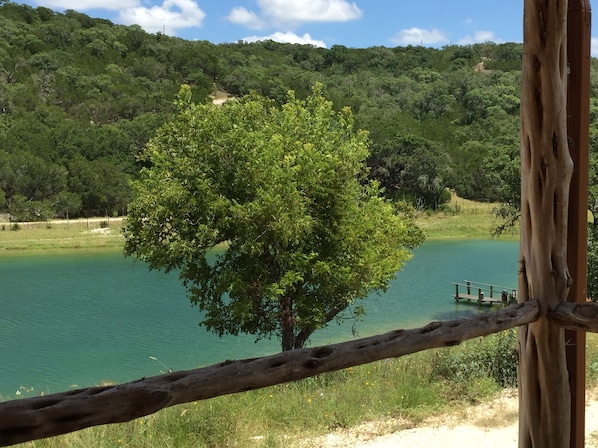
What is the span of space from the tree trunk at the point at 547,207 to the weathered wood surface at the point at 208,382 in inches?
5.2

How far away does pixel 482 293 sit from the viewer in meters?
15.9

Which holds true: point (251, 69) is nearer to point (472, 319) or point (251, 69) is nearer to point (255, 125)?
point (255, 125)

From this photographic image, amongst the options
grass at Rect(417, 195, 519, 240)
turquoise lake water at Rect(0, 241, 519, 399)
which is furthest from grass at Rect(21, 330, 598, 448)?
grass at Rect(417, 195, 519, 240)

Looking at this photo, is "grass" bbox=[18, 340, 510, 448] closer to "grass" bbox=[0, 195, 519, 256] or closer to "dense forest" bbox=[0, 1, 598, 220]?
"dense forest" bbox=[0, 1, 598, 220]

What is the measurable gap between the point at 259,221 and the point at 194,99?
32.7 m

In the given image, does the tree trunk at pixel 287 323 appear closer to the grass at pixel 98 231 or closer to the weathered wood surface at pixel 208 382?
the weathered wood surface at pixel 208 382

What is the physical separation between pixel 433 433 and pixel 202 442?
4.56 ft

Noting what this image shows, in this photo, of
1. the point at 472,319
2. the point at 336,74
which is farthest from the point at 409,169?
the point at 336,74

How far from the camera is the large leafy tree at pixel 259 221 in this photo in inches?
298

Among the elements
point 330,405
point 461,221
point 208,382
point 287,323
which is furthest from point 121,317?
point 461,221

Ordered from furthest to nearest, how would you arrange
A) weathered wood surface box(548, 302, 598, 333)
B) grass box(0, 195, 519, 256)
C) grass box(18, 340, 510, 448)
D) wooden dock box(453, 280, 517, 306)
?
grass box(0, 195, 519, 256) → wooden dock box(453, 280, 517, 306) → grass box(18, 340, 510, 448) → weathered wood surface box(548, 302, 598, 333)

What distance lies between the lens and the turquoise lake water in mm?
9625

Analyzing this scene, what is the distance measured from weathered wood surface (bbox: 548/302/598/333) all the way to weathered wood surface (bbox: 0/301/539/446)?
0.08 m

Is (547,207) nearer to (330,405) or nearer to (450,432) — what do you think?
(450,432)
